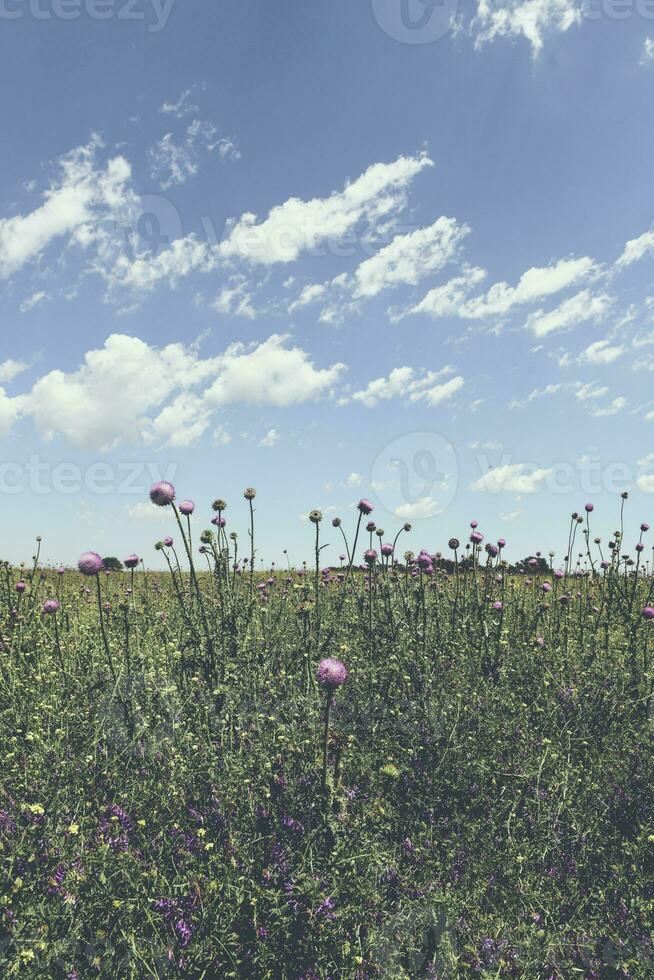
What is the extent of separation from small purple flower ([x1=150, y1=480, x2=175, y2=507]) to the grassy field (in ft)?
1.01

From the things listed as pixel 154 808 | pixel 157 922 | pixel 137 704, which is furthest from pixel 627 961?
pixel 137 704

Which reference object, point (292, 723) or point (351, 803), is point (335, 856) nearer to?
point (351, 803)

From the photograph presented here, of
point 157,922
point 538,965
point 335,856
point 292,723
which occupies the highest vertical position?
point 292,723

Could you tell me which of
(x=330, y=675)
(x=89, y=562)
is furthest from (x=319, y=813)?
(x=89, y=562)

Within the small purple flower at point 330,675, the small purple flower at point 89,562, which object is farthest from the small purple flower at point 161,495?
the small purple flower at point 330,675

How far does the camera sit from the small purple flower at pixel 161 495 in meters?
4.88

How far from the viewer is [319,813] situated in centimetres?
308

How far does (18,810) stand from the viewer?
3119mm

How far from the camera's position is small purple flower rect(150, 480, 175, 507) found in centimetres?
488

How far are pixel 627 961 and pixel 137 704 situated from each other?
320cm

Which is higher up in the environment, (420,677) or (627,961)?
(420,677)

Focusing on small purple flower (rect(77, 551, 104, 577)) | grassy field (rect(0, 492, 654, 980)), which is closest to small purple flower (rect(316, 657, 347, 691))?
grassy field (rect(0, 492, 654, 980))

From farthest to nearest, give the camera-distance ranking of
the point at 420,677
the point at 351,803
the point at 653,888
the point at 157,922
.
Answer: the point at 420,677, the point at 351,803, the point at 653,888, the point at 157,922

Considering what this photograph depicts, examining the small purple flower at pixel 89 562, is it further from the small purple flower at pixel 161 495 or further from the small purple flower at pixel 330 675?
the small purple flower at pixel 330 675
